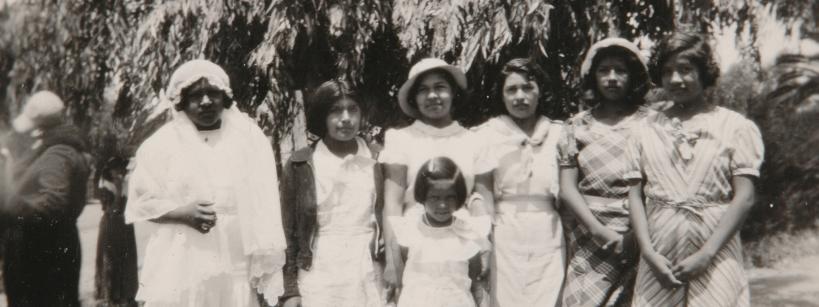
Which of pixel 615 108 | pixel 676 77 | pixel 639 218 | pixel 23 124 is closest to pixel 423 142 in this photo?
pixel 615 108

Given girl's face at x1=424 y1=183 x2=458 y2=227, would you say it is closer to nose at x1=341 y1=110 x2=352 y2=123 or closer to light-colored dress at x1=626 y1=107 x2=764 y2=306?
nose at x1=341 y1=110 x2=352 y2=123

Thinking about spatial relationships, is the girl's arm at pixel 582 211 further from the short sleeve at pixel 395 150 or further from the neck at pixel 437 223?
the short sleeve at pixel 395 150

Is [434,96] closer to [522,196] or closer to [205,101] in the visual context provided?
[522,196]

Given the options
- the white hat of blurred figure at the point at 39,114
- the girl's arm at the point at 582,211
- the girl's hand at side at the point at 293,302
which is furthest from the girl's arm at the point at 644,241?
the white hat of blurred figure at the point at 39,114

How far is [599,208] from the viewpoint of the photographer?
294 cm

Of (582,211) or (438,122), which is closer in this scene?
(582,211)

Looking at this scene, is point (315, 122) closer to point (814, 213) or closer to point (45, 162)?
point (45, 162)

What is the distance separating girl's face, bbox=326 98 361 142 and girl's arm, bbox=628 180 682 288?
120cm

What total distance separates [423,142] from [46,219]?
2651mm

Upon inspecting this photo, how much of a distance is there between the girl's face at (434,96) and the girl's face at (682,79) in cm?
92

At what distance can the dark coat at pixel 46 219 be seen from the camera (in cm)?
420

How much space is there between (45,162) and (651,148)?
347cm

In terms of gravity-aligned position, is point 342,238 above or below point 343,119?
below

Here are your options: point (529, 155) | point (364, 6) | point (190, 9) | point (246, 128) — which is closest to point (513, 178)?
point (529, 155)
